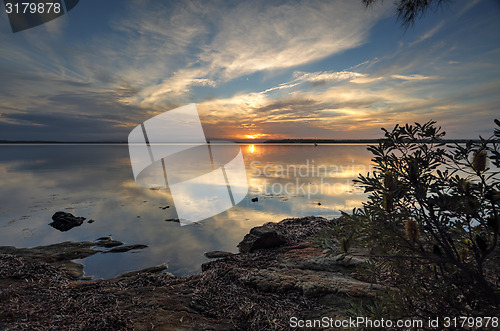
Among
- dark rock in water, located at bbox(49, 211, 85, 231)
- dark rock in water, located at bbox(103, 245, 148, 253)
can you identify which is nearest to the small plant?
dark rock in water, located at bbox(103, 245, 148, 253)

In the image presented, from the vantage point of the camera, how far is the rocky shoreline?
3535mm

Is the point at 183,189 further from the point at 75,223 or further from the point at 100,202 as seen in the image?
the point at 75,223

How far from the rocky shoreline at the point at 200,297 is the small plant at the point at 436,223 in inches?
22.0

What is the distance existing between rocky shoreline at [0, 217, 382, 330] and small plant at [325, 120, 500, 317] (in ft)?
1.83

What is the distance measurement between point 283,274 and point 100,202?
17615 mm

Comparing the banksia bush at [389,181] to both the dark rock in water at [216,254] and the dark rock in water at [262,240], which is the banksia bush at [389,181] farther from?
the dark rock in water at [216,254]

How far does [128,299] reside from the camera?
4.33 metres

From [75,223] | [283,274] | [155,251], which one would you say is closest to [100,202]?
[75,223]

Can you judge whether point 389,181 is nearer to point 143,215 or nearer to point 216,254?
point 216,254

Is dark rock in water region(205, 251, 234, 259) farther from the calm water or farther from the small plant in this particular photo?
the small plant

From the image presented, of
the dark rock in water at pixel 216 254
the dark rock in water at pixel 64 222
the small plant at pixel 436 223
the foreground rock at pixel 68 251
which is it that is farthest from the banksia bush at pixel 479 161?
the dark rock in water at pixel 64 222

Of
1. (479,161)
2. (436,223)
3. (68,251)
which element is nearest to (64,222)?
(68,251)

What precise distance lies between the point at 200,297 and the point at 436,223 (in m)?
4.08

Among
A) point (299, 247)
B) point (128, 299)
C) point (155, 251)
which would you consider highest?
point (128, 299)
